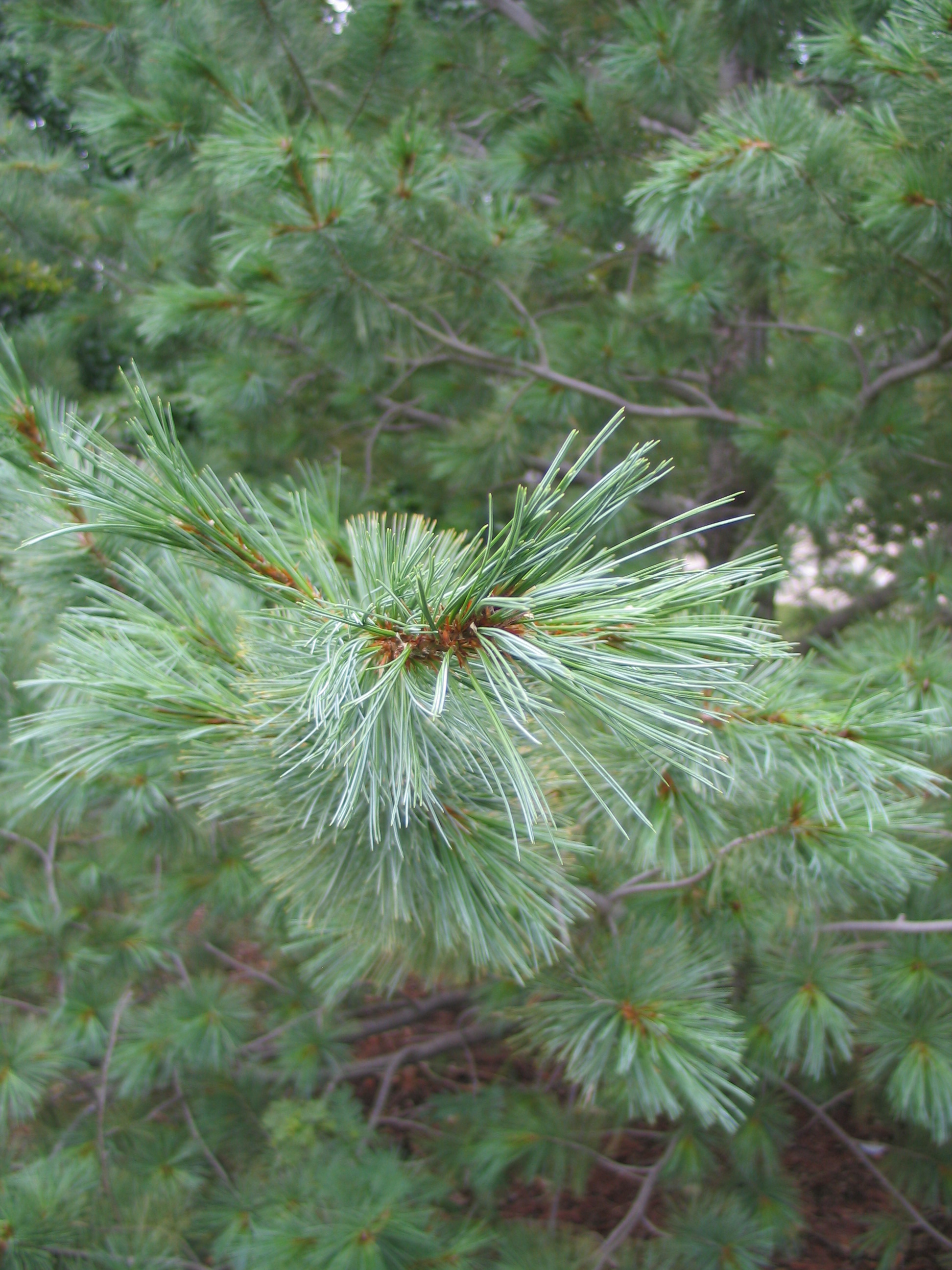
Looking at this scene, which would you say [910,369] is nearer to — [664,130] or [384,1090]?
[664,130]

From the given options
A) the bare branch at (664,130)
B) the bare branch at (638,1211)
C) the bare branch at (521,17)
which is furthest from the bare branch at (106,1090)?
the bare branch at (521,17)

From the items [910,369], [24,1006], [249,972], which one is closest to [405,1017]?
[249,972]

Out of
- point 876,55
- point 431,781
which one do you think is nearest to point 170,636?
point 431,781

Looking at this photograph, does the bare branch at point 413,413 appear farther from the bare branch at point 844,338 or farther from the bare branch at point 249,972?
the bare branch at point 249,972

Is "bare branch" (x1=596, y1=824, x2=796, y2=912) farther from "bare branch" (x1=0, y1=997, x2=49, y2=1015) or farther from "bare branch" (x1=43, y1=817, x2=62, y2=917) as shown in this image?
"bare branch" (x1=0, y1=997, x2=49, y2=1015)

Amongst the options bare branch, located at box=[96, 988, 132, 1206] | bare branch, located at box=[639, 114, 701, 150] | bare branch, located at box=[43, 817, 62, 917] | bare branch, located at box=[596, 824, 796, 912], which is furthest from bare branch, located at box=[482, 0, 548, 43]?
bare branch, located at box=[96, 988, 132, 1206]
